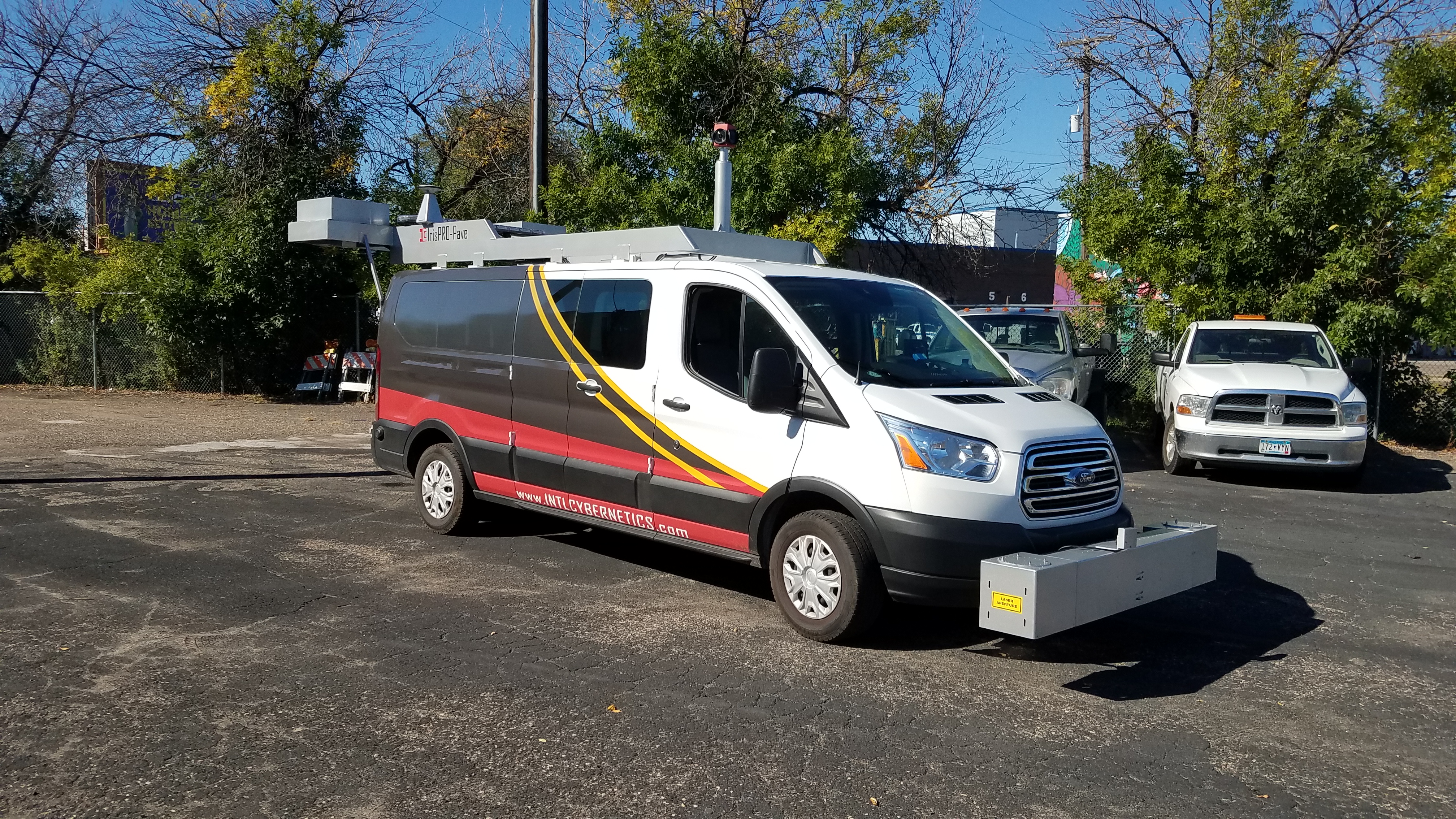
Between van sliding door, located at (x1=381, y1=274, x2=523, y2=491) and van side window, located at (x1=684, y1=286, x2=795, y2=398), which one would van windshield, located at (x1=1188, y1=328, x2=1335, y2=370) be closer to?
van side window, located at (x1=684, y1=286, x2=795, y2=398)

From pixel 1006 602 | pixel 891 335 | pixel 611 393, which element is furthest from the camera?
pixel 611 393

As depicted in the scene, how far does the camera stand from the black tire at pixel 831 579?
18.1ft

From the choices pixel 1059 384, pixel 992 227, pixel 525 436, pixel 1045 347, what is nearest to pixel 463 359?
pixel 525 436

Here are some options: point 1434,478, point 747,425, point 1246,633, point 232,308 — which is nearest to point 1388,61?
point 1434,478

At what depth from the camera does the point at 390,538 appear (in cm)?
835

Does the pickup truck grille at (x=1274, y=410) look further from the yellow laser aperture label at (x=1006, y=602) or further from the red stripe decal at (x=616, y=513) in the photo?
the yellow laser aperture label at (x=1006, y=602)

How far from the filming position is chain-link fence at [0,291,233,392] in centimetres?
2108

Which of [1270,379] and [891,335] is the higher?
[891,335]

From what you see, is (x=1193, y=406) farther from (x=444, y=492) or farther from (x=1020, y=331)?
(x=444, y=492)

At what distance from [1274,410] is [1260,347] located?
5.45 feet

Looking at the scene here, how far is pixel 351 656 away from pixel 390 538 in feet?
9.77

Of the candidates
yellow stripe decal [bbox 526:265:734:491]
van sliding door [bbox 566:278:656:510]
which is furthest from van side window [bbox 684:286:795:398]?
yellow stripe decal [bbox 526:265:734:491]

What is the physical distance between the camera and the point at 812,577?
5781 millimetres

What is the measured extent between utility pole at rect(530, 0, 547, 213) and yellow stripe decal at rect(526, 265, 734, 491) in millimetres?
7944
